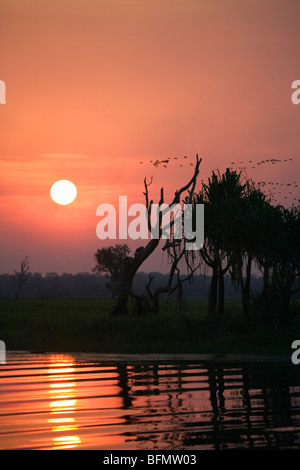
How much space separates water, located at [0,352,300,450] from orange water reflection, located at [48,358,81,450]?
0.01 meters

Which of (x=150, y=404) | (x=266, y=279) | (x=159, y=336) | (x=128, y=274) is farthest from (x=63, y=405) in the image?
(x=128, y=274)

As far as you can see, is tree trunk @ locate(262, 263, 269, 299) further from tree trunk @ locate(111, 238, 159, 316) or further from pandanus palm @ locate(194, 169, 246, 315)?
tree trunk @ locate(111, 238, 159, 316)

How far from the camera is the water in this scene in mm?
10258

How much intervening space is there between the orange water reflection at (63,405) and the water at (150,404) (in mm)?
15

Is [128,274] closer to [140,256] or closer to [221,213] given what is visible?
[140,256]

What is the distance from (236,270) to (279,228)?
239 cm

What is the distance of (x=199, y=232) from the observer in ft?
90.8

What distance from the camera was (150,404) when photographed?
43.5 ft

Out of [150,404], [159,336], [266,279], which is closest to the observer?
[150,404]

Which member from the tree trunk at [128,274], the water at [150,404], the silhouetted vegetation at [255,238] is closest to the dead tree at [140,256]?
the tree trunk at [128,274]

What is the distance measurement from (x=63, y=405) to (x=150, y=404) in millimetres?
1497
